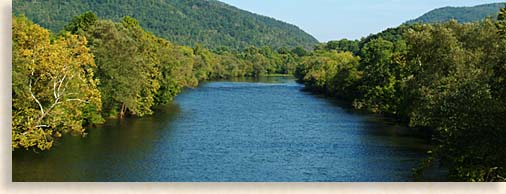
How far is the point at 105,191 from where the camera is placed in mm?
7492

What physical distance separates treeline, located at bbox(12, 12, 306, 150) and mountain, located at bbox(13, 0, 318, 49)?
897cm

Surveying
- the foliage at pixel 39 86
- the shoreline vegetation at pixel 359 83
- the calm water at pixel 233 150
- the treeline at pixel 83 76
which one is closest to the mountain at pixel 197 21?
the treeline at pixel 83 76

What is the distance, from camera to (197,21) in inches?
3597

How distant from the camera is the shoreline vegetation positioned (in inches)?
313

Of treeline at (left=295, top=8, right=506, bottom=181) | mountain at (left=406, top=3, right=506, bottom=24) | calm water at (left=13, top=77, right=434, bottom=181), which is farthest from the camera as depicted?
mountain at (left=406, top=3, right=506, bottom=24)

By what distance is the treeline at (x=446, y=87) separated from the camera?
25.6 feet

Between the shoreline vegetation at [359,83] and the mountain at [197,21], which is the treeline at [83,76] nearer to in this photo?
the shoreline vegetation at [359,83]

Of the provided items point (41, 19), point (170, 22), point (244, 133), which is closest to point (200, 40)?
point (170, 22)

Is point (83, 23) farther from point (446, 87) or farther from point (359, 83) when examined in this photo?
point (446, 87)

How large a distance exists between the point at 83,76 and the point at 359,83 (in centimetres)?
1759

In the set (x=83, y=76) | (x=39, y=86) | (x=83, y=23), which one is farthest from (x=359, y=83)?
(x=39, y=86)

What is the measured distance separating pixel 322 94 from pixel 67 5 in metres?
14.2

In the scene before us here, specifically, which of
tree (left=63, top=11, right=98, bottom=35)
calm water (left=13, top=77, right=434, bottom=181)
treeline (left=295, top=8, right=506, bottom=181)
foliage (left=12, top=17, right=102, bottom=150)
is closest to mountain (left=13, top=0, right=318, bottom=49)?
tree (left=63, top=11, right=98, bottom=35)

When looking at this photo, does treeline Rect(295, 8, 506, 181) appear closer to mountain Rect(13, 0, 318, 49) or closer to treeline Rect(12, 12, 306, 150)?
treeline Rect(12, 12, 306, 150)
